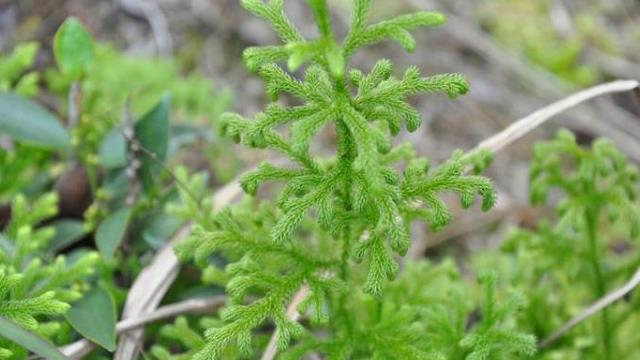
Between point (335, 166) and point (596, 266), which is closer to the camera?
point (335, 166)

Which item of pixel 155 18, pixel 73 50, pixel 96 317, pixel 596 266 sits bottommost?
pixel 596 266

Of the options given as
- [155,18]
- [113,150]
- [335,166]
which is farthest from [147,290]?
[155,18]

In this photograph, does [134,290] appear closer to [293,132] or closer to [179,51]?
[293,132]

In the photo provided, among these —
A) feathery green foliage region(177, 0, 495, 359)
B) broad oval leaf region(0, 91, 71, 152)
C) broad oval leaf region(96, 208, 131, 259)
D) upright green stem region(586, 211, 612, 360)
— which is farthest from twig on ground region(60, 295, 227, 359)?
upright green stem region(586, 211, 612, 360)

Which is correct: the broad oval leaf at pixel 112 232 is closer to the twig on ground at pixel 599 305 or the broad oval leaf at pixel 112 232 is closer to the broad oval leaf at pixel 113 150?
the broad oval leaf at pixel 113 150

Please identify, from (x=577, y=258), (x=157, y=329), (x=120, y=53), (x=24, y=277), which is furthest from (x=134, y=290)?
(x=120, y=53)

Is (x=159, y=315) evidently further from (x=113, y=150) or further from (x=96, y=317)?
(x=113, y=150)
